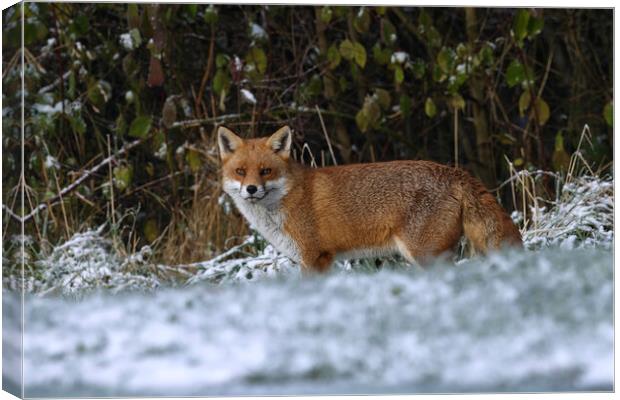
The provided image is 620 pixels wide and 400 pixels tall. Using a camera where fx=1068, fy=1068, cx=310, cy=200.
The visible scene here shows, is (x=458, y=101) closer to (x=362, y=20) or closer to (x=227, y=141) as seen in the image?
(x=362, y=20)

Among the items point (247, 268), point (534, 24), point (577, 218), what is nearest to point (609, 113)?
point (534, 24)

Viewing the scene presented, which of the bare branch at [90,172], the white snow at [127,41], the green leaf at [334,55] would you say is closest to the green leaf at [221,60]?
the white snow at [127,41]

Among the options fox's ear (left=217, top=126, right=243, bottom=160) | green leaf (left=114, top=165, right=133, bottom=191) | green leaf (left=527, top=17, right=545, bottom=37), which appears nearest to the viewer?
fox's ear (left=217, top=126, right=243, bottom=160)

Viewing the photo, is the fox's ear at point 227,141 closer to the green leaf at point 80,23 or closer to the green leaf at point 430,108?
the green leaf at point 80,23

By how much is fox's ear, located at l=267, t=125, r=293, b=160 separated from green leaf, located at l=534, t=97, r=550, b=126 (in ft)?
5.80

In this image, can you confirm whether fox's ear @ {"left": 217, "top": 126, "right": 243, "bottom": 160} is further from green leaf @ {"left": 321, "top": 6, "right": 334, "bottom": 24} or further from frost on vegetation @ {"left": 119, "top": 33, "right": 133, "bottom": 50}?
frost on vegetation @ {"left": 119, "top": 33, "right": 133, "bottom": 50}

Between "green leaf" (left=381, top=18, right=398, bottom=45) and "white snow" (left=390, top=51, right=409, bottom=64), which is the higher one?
"green leaf" (left=381, top=18, right=398, bottom=45)

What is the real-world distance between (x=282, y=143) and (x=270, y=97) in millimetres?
1740

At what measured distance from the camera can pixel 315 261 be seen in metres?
5.98

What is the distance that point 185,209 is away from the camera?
321 inches

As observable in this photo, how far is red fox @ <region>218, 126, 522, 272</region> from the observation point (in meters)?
5.81

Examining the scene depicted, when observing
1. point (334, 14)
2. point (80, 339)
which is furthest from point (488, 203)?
point (80, 339)

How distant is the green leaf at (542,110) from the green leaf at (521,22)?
0.70m

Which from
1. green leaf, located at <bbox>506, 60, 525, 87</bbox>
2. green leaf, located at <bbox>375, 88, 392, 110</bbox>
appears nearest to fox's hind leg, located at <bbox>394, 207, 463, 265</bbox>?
green leaf, located at <bbox>506, 60, 525, 87</bbox>
